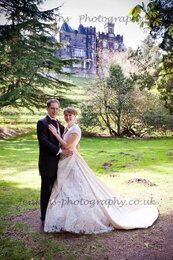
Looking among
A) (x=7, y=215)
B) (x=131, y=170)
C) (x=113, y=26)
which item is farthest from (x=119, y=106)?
(x=113, y=26)

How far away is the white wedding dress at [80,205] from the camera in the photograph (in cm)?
459

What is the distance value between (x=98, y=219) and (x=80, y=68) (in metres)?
67.6

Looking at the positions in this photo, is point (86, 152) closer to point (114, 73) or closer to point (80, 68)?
point (114, 73)

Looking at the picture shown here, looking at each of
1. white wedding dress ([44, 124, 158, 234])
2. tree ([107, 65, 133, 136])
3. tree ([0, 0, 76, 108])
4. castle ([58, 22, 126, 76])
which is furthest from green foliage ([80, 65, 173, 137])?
castle ([58, 22, 126, 76])

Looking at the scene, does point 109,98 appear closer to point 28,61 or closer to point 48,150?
point 28,61

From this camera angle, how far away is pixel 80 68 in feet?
229

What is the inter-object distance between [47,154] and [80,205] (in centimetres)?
107

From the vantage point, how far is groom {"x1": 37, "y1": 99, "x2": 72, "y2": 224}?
470cm

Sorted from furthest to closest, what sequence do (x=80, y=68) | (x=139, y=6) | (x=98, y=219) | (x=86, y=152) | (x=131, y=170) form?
(x=80, y=68) < (x=86, y=152) < (x=131, y=170) < (x=98, y=219) < (x=139, y=6)

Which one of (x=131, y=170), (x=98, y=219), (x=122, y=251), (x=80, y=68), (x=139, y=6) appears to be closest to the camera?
(x=139, y=6)

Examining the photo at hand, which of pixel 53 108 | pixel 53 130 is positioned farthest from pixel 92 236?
pixel 53 108

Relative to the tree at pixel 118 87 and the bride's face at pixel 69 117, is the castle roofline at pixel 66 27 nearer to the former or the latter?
the tree at pixel 118 87

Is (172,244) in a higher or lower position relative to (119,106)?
lower

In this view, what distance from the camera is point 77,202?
182 inches
